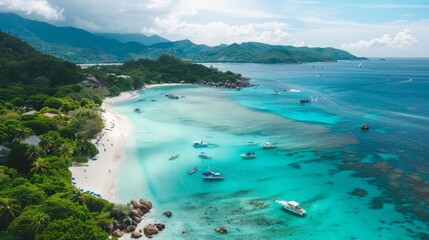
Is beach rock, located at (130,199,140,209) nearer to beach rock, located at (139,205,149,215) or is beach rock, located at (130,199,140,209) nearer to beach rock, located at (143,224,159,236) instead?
beach rock, located at (139,205,149,215)

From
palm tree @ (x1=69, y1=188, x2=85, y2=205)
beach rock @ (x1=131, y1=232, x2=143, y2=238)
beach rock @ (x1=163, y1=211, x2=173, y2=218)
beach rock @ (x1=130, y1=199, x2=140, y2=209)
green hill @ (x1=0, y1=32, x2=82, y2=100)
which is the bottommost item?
beach rock @ (x1=163, y1=211, x2=173, y2=218)

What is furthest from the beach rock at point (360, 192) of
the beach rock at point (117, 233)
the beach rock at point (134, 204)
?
the beach rock at point (117, 233)

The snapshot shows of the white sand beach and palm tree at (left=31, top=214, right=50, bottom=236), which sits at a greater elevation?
palm tree at (left=31, top=214, right=50, bottom=236)

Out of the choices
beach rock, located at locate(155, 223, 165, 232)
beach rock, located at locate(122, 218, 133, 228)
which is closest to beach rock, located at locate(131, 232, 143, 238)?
beach rock, located at locate(122, 218, 133, 228)

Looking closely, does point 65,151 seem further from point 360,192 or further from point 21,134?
point 360,192

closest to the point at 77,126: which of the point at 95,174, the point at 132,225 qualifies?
the point at 95,174

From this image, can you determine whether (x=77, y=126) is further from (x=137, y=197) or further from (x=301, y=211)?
(x=301, y=211)

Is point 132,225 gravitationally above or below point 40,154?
below
